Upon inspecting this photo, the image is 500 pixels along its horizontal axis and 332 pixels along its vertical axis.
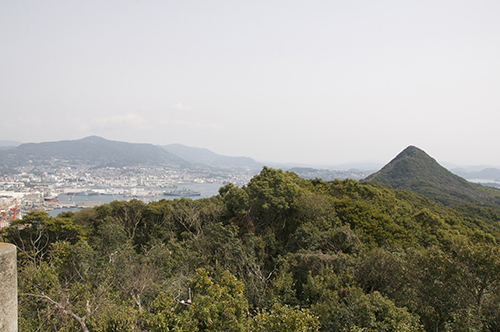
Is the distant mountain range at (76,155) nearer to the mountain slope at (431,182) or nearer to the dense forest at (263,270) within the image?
the dense forest at (263,270)

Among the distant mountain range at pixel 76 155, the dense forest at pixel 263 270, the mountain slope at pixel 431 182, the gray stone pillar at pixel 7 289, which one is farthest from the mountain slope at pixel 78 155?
the gray stone pillar at pixel 7 289

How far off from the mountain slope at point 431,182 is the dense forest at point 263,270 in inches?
1106

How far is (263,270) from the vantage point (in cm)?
1132

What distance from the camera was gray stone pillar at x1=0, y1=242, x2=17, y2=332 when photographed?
1814 millimetres

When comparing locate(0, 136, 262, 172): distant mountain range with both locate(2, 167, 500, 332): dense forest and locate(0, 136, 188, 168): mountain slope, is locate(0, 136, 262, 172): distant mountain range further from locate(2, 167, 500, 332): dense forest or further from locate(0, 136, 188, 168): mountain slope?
locate(2, 167, 500, 332): dense forest

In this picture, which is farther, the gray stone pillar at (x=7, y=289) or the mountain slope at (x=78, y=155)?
the mountain slope at (x=78, y=155)

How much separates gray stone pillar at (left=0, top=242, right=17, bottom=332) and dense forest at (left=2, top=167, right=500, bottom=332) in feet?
11.8

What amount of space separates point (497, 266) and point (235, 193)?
11082 millimetres

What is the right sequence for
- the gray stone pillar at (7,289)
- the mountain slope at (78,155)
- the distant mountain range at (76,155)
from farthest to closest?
the mountain slope at (78,155) → the distant mountain range at (76,155) → the gray stone pillar at (7,289)

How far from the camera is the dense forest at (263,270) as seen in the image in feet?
19.1

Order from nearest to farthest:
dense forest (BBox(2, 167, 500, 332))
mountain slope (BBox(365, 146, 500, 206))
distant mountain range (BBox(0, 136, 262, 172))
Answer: dense forest (BBox(2, 167, 500, 332)), mountain slope (BBox(365, 146, 500, 206)), distant mountain range (BBox(0, 136, 262, 172))

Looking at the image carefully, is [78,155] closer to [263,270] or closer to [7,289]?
[263,270]

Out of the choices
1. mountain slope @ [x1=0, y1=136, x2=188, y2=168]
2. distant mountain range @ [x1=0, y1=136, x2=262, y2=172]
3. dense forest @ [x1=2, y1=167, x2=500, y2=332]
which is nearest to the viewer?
dense forest @ [x1=2, y1=167, x2=500, y2=332]

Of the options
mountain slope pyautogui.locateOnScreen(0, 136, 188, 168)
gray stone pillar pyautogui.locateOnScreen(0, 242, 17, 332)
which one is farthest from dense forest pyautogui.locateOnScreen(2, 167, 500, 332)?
mountain slope pyautogui.locateOnScreen(0, 136, 188, 168)
